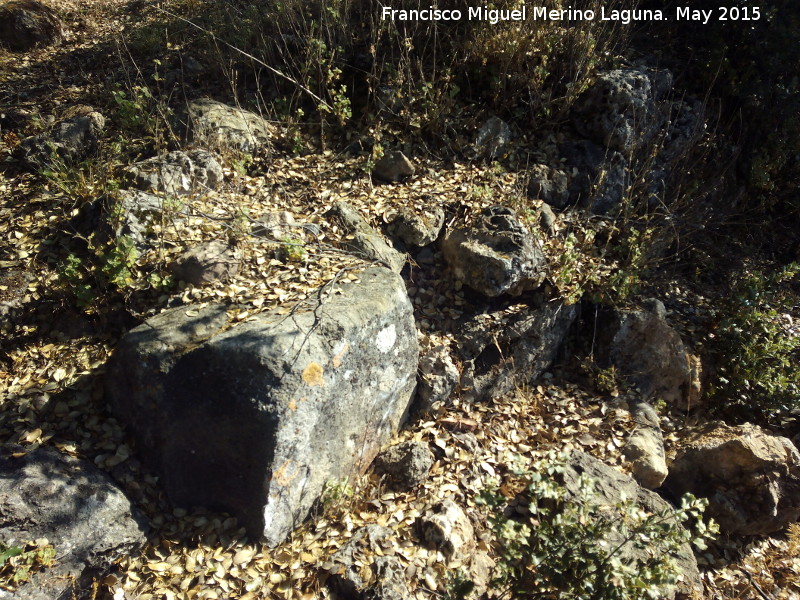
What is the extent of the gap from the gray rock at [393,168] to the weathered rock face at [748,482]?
3356mm

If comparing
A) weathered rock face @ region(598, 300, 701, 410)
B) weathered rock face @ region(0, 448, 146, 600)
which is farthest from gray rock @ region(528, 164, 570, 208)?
weathered rock face @ region(0, 448, 146, 600)

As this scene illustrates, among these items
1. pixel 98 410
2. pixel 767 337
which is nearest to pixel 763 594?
pixel 767 337

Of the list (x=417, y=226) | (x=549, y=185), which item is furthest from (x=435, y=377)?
(x=549, y=185)

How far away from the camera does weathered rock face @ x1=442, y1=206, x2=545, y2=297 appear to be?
14.6ft

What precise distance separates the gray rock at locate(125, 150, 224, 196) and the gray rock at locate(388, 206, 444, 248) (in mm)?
1523

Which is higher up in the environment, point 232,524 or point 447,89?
point 447,89

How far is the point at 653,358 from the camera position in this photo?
471 centimetres

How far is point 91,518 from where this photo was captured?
2893 millimetres

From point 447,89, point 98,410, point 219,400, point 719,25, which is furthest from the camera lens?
point 719,25

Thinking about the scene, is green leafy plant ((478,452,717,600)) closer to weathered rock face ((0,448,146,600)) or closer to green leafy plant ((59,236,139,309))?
weathered rock face ((0,448,146,600))

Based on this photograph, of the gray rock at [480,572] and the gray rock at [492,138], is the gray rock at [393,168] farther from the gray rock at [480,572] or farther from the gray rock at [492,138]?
the gray rock at [480,572]

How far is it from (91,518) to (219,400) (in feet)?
2.87

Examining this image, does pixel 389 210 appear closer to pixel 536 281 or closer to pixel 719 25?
pixel 536 281

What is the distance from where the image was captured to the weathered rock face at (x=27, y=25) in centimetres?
591
